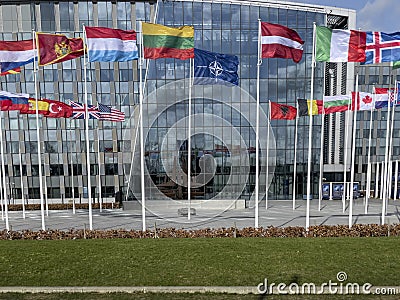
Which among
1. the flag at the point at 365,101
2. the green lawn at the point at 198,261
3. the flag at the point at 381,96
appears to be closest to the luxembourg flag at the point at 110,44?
the green lawn at the point at 198,261

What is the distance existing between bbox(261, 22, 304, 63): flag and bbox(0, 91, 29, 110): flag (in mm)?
17411

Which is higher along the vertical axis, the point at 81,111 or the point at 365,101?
the point at 365,101

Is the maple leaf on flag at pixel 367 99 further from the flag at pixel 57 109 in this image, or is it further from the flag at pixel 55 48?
the flag at pixel 57 109

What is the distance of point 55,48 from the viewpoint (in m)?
17.0

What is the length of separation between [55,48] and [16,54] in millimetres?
2596

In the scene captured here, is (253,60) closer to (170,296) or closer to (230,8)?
(230,8)

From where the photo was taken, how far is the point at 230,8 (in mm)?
45250

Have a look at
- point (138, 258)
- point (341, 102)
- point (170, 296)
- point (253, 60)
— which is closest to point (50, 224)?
point (138, 258)

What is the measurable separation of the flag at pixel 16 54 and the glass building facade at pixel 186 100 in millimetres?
22824

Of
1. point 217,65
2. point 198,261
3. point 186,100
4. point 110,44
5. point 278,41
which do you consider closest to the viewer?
point 198,261

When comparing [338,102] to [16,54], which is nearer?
[16,54]

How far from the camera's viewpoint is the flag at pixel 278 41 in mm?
16094

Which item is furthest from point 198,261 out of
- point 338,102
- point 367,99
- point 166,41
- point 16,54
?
point 338,102

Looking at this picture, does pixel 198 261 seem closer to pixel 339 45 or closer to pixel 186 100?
pixel 339 45
